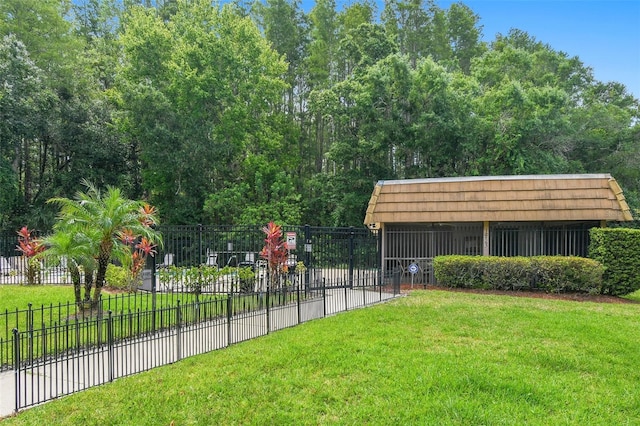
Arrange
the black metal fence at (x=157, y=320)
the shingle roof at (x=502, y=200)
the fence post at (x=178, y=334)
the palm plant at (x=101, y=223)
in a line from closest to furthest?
the black metal fence at (x=157, y=320) → the fence post at (x=178, y=334) → the palm plant at (x=101, y=223) → the shingle roof at (x=502, y=200)

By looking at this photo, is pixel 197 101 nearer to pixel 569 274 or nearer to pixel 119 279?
pixel 119 279

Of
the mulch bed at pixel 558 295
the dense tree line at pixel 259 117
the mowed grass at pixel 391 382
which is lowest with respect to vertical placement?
the mulch bed at pixel 558 295

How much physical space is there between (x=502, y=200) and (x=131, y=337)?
1241cm

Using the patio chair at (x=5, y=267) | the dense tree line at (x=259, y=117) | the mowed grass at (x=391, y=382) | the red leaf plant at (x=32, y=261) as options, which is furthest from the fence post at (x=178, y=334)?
the dense tree line at (x=259, y=117)

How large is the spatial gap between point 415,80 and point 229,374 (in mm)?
20336

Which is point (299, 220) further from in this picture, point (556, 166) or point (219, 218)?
point (556, 166)

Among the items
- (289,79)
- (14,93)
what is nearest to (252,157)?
(289,79)

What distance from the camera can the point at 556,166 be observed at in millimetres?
21766

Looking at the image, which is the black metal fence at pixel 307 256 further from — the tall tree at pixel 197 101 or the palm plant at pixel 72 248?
the tall tree at pixel 197 101

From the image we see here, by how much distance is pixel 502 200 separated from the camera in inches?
580

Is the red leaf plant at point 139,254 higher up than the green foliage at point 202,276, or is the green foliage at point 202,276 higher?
the red leaf plant at point 139,254

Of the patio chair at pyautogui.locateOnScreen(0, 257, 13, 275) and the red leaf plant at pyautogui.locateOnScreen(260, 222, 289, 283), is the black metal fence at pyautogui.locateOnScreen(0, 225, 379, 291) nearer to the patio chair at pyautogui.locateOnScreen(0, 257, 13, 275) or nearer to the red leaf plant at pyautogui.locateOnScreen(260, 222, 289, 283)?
the patio chair at pyautogui.locateOnScreen(0, 257, 13, 275)

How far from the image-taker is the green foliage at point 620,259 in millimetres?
12742

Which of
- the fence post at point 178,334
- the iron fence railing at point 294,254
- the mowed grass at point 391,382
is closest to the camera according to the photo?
the mowed grass at point 391,382
